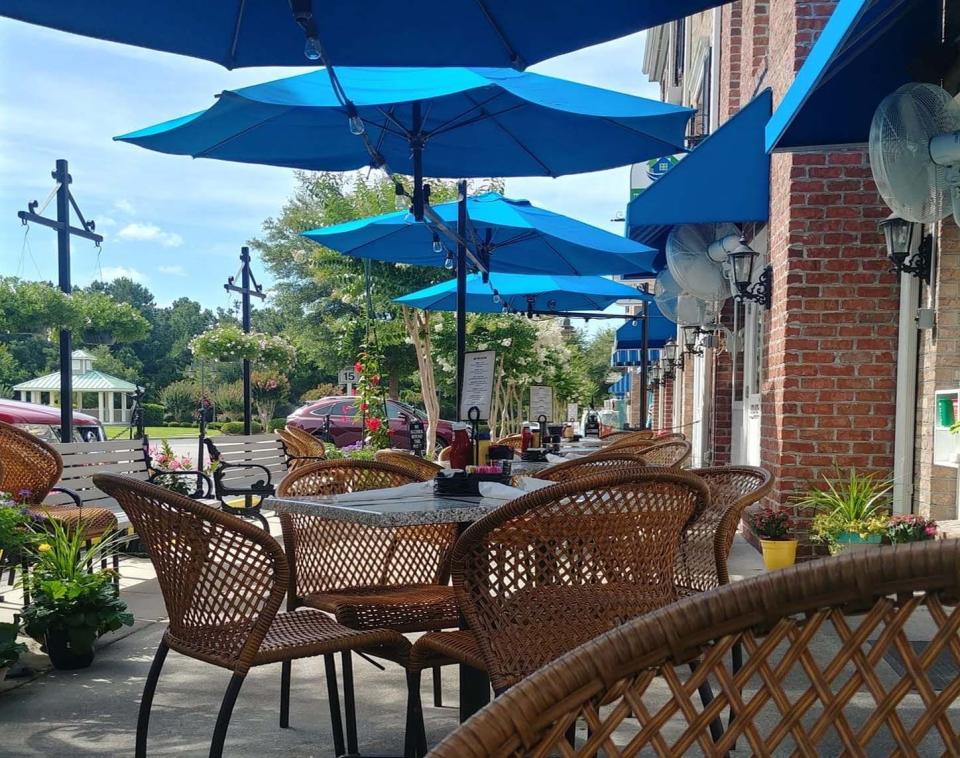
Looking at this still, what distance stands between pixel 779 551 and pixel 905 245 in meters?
2.06

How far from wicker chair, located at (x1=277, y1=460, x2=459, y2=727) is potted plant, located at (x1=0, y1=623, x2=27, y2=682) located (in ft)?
3.72

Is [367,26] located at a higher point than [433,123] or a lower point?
lower

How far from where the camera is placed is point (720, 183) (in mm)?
6914

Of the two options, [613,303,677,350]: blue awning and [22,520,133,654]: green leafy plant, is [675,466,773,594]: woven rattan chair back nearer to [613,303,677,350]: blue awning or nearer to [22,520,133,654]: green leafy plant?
[22,520,133,654]: green leafy plant

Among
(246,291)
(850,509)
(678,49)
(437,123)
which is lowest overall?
(850,509)

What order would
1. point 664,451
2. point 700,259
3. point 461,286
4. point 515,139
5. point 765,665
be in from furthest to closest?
point 700,259
point 461,286
point 515,139
point 664,451
point 765,665

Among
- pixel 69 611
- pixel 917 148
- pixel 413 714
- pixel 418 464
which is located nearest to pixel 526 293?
pixel 418 464

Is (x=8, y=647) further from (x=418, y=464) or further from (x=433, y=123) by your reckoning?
(x=433, y=123)

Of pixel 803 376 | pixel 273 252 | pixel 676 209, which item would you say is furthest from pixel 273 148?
pixel 273 252

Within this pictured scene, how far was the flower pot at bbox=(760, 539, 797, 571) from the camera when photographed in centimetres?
596

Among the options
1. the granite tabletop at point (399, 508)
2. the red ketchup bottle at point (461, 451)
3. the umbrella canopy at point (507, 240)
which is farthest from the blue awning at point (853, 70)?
the umbrella canopy at point (507, 240)

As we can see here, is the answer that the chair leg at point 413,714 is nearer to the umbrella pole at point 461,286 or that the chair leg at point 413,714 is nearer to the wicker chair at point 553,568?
the wicker chair at point 553,568

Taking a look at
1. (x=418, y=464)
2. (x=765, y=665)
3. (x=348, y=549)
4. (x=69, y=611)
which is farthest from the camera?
(x=418, y=464)

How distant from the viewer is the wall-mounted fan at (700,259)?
26.7 feet
